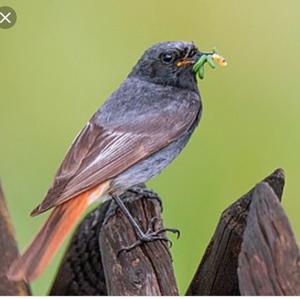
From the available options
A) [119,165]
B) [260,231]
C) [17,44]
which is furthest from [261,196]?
[17,44]

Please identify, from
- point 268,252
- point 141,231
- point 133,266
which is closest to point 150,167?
point 141,231

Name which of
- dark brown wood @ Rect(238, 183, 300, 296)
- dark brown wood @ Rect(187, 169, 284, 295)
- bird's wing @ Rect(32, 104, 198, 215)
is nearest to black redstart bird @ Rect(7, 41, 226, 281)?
bird's wing @ Rect(32, 104, 198, 215)

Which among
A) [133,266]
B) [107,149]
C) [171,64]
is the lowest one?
[133,266]

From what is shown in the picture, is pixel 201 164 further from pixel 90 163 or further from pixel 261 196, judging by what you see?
pixel 261 196

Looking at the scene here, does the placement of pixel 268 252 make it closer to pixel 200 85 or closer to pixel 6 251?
pixel 6 251

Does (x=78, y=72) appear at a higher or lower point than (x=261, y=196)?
higher

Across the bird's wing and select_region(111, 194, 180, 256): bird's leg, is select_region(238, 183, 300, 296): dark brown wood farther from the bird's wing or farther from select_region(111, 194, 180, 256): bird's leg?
the bird's wing
